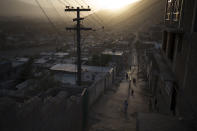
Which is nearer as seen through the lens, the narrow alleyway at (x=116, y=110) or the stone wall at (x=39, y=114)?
the stone wall at (x=39, y=114)

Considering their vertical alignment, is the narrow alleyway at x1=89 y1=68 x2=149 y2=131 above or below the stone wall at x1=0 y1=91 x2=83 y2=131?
below

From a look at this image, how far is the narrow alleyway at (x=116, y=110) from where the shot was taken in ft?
30.9

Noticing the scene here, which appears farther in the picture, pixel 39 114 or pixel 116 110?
pixel 116 110

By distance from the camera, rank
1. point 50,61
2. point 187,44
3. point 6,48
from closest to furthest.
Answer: point 187,44, point 50,61, point 6,48

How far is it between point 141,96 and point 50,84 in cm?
791

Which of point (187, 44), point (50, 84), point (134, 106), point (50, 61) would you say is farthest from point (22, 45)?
point (187, 44)

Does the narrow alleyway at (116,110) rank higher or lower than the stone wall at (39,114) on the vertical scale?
lower

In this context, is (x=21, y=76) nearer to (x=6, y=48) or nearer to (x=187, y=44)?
(x=187, y=44)

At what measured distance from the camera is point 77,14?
43.9 feet

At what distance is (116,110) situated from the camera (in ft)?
39.1

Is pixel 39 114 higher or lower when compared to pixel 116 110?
higher

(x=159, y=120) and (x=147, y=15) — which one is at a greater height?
(x=147, y=15)

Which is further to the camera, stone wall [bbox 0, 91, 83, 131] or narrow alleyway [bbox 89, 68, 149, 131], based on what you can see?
narrow alleyway [bbox 89, 68, 149, 131]

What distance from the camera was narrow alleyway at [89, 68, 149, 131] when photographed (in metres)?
9.43
